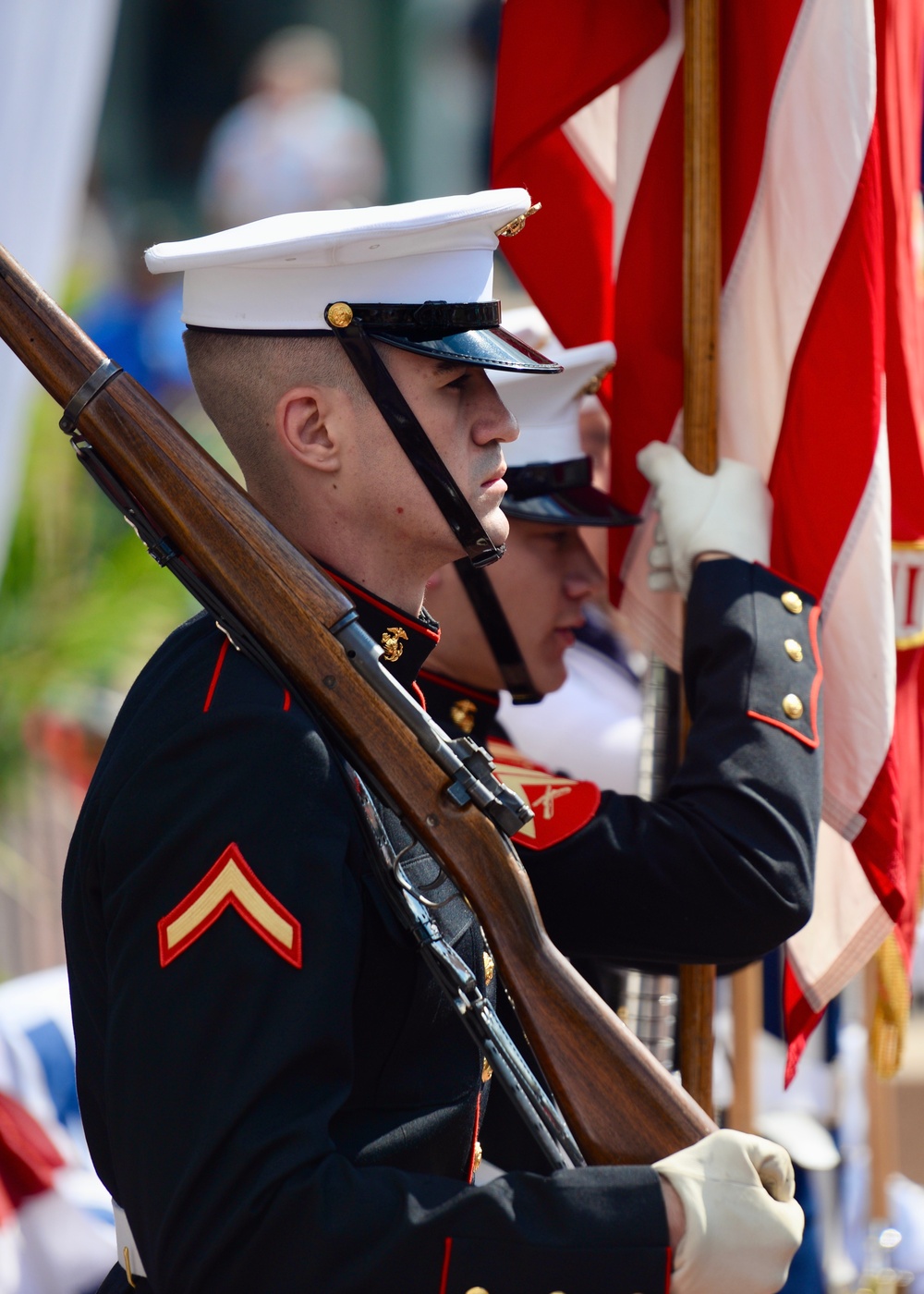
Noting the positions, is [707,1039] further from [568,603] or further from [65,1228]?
[65,1228]

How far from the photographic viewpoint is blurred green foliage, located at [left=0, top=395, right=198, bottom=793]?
4973mm

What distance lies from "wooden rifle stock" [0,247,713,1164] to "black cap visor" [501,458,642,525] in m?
1.02

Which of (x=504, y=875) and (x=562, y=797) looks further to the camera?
(x=562, y=797)

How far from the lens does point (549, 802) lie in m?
2.18

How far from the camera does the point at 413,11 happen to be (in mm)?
12000

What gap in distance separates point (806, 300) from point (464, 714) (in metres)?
0.89

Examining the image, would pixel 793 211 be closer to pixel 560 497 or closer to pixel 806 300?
pixel 806 300

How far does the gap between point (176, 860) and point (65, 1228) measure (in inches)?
70.6

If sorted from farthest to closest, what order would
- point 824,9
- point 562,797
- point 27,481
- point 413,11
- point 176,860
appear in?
point 413,11 → point 27,481 → point 824,9 → point 562,797 → point 176,860

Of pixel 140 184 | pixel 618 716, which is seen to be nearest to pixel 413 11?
pixel 140 184

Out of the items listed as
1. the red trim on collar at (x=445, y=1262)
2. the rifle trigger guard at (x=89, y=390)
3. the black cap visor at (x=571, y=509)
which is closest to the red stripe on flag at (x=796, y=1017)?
the black cap visor at (x=571, y=509)

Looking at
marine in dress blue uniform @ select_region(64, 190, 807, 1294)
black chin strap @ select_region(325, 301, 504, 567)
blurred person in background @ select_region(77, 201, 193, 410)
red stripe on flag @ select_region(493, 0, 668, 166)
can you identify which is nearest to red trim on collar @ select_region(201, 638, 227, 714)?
marine in dress blue uniform @ select_region(64, 190, 807, 1294)

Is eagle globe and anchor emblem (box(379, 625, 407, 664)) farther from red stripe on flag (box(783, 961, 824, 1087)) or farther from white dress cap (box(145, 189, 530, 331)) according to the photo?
red stripe on flag (box(783, 961, 824, 1087))

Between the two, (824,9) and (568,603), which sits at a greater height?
(824,9)
